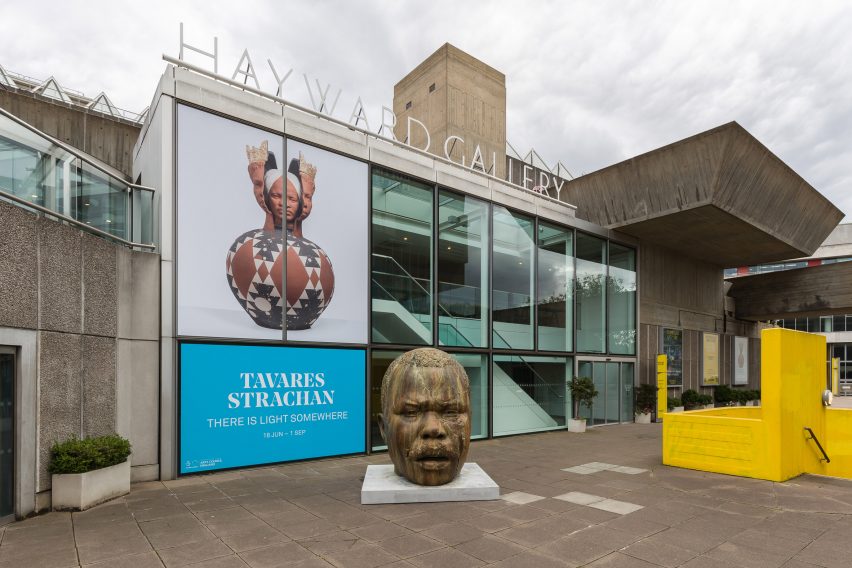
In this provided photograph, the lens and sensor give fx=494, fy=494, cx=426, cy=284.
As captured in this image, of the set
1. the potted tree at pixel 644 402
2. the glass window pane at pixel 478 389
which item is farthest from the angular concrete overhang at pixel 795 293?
the glass window pane at pixel 478 389

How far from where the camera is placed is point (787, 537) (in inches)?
245

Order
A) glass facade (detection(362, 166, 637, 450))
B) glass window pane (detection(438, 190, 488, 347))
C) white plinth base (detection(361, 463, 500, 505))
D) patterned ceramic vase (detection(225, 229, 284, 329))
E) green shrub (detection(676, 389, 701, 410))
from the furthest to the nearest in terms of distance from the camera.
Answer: green shrub (detection(676, 389, 701, 410)) → glass window pane (detection(438, 190, 488, 347)) → glass facade (detection(362, 166, 637, 450)) → patterned ceramic vase (detection(225, 229, 284, 329)) → white plinth base (detection(361, 463, 500, 505))

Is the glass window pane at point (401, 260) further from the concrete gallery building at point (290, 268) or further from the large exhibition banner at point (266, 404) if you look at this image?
the large exhibition banner at point (266, 404)

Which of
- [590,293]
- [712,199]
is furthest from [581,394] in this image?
[712,199]

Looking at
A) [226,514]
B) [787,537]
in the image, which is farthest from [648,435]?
[226,514]

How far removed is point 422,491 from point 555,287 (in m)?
11.1

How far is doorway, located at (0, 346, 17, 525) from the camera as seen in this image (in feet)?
21.5

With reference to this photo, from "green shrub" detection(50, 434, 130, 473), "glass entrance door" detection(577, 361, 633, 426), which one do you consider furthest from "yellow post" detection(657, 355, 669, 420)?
"green shrub" detection(50, 434, 130, 473)

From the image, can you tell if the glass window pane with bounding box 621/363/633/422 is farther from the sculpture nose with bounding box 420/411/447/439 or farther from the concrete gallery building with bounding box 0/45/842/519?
the sculpture nose with bounding box 420/411/447/439

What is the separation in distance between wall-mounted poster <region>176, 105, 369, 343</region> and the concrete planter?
116 inches

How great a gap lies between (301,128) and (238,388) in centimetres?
603

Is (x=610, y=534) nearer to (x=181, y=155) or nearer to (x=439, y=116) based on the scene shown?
(x=181, y=155)

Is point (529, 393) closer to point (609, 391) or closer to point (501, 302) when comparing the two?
point (501, 302)

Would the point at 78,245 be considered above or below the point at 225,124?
below
